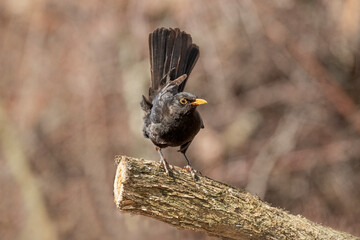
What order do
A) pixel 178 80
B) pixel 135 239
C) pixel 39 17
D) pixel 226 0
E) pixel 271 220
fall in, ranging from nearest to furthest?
pixel 271 220 < pixel 178 80 < pixel 226 0 < pixel 135 239 < pixel 39 17

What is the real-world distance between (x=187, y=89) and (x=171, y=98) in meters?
4.85

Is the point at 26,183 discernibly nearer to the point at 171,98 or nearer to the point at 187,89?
the point at 187,89

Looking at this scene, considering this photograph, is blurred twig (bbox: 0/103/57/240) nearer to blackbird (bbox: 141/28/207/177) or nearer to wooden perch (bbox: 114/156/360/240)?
blackbird (bbox: 141/28/207/177)

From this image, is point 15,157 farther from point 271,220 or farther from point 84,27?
point 271,220

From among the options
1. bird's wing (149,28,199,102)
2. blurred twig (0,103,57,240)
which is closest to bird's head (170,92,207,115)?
bird's wing (149,28,199,102)

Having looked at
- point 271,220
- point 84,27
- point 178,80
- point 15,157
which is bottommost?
point 271,220

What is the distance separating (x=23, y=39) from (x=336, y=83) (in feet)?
19.6

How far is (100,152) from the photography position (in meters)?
9.12

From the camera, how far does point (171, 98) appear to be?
14.2 feet

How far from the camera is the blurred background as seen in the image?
336 inches

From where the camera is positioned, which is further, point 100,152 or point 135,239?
point 100,152

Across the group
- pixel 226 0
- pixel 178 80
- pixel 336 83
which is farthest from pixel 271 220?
pixel 336 83

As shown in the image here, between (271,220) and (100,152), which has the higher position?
(100,152)

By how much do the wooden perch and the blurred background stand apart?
4314 millimetres
